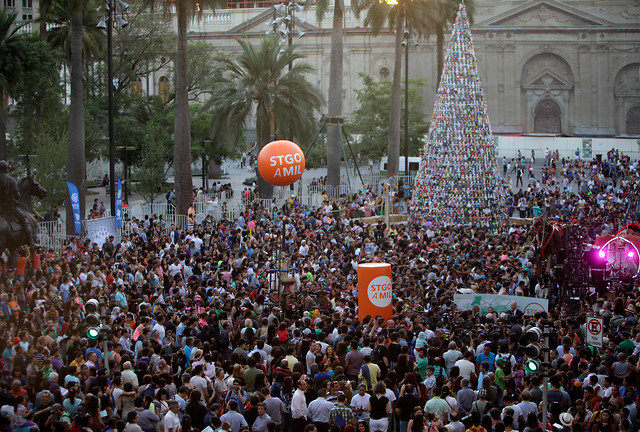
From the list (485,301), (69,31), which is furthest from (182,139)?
(485,301)

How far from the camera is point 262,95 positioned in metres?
38.0

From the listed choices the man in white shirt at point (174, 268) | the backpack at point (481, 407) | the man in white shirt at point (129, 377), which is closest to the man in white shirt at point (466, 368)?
the backpack at point (481, 407)

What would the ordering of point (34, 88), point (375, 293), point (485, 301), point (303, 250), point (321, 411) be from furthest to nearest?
point (34, 88) < point (303, 250) < point (485, 301) < point (375, 293) < point (321, 411)

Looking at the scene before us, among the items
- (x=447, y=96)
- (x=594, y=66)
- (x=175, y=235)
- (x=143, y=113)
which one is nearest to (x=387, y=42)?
(x=594, y=66)

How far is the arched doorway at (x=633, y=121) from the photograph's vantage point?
241ft

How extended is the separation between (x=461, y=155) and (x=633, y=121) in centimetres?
5063

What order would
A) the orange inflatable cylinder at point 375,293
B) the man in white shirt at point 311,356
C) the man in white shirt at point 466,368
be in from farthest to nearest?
1. the orange inflatable cylinder at point 375,293
2. the man in white shirt at point 311,356
3. the man in white shirt at point 466,368

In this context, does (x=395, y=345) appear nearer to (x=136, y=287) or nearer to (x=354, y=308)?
(x=354, y=308)

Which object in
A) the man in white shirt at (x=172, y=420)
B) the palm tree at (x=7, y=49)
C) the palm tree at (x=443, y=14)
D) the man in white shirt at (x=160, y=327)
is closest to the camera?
the man in white shirt at (x=172, y=420)

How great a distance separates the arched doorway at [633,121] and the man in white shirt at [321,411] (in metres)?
69.5

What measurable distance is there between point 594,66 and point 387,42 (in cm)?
1871

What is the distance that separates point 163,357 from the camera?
40.6ft

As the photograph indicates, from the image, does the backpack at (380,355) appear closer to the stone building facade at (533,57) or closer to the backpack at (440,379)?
the backpack at (440,379)

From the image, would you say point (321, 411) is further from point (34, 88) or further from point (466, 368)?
point (34, 88)
